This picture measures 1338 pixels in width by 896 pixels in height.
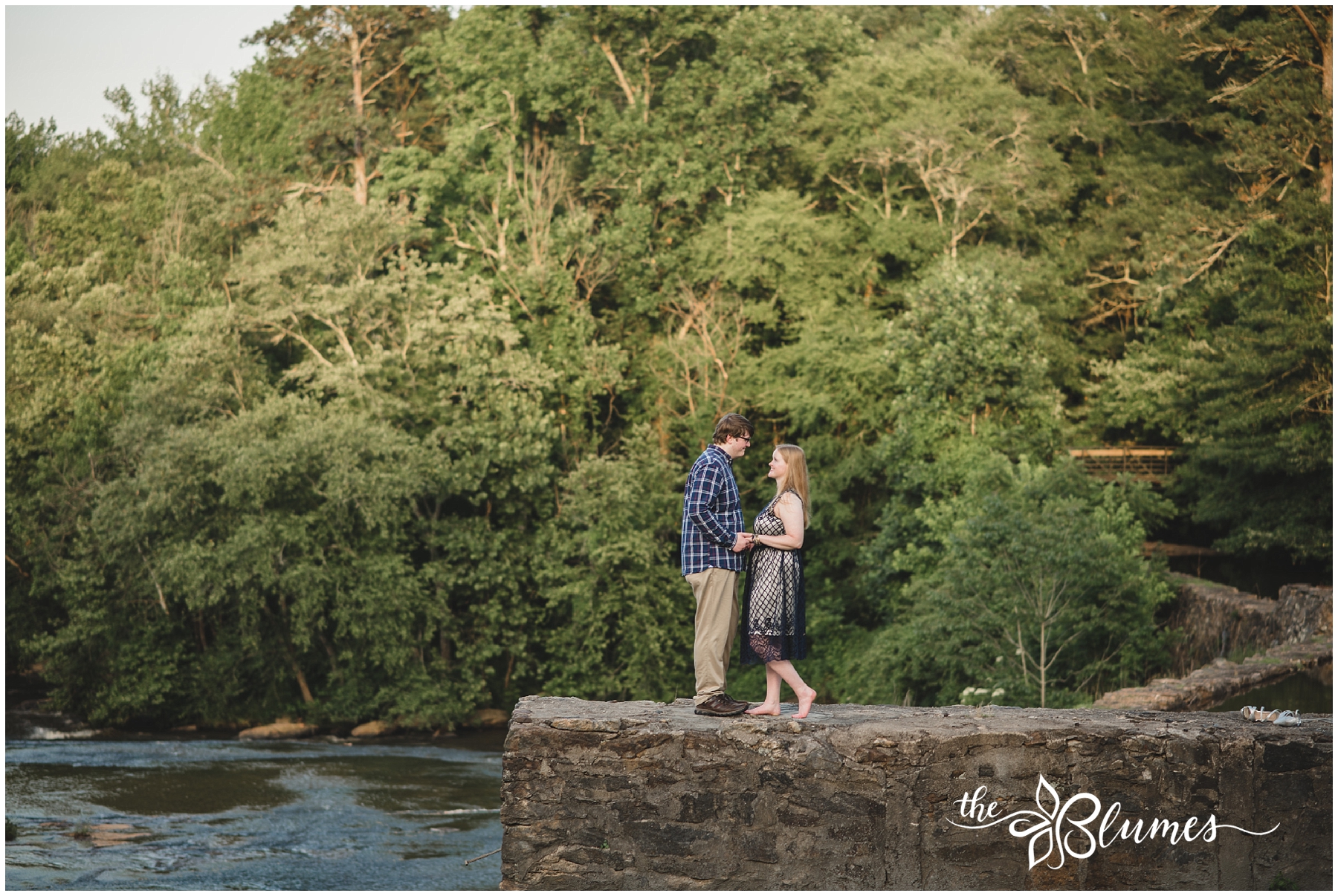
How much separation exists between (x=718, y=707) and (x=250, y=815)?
1359 centimetres

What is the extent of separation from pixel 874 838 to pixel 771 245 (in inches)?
912

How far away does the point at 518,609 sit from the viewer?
28000 mm

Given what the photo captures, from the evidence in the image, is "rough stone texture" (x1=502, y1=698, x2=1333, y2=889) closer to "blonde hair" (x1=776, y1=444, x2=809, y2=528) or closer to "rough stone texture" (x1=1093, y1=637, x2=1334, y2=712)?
"blonde hair" (x1=776, y1=444, x2=809, y2=528)

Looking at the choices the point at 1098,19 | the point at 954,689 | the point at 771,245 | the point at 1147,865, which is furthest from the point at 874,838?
the point at 1098,19

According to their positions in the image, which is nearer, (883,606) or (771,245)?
(883,606)

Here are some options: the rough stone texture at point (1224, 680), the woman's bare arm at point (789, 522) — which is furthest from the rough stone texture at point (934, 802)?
the rough stone texture at point (1224, 680)

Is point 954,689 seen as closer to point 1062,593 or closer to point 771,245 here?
point 1062,593

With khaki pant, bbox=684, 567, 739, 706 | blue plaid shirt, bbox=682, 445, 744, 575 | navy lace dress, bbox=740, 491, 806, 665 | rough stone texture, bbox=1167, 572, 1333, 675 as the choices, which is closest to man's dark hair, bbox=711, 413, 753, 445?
blue plaid shirt, bbox=682, 445, 744, 575

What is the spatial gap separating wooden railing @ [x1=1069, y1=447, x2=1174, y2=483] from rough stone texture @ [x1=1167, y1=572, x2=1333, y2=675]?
884 cm

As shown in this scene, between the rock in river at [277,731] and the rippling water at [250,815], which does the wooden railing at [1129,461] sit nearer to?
the rippling water at [250,815]

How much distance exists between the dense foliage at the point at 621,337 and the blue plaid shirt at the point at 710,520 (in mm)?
14386

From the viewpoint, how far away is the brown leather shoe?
789cm

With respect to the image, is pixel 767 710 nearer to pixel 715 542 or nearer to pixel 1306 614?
pixel 715 542

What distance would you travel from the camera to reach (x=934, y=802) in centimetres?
755
